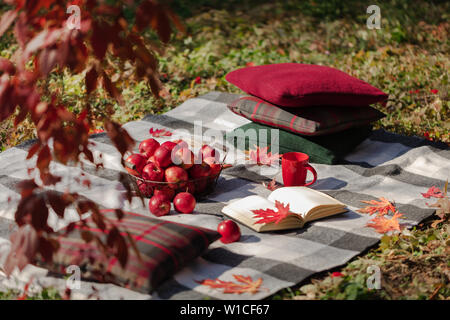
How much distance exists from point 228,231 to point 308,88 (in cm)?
129

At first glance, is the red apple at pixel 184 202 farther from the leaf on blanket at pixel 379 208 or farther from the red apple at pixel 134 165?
the leaf on blanket at pixel 379 208

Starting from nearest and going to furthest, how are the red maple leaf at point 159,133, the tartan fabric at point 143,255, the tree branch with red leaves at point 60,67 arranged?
1. the tree branch with red leaves at point 60,67
2. the tartan fabric at point 143,255
3. the red maple leaf at point 159,133

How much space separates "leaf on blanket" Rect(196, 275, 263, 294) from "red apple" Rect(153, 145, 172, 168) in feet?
2.76

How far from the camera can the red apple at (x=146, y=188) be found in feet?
9.66

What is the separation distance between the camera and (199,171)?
2.93 meters

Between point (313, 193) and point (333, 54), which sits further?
point (333, 54)

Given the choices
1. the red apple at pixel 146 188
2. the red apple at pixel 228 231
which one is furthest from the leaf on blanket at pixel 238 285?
the red apple at pixel 146 188

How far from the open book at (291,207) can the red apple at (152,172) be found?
388 millimetres

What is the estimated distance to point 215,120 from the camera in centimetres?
431

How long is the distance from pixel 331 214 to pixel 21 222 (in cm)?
156

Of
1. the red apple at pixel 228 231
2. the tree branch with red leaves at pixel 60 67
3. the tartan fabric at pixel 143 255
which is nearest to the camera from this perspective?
the tree branch with red leaves at pixel 60 67
